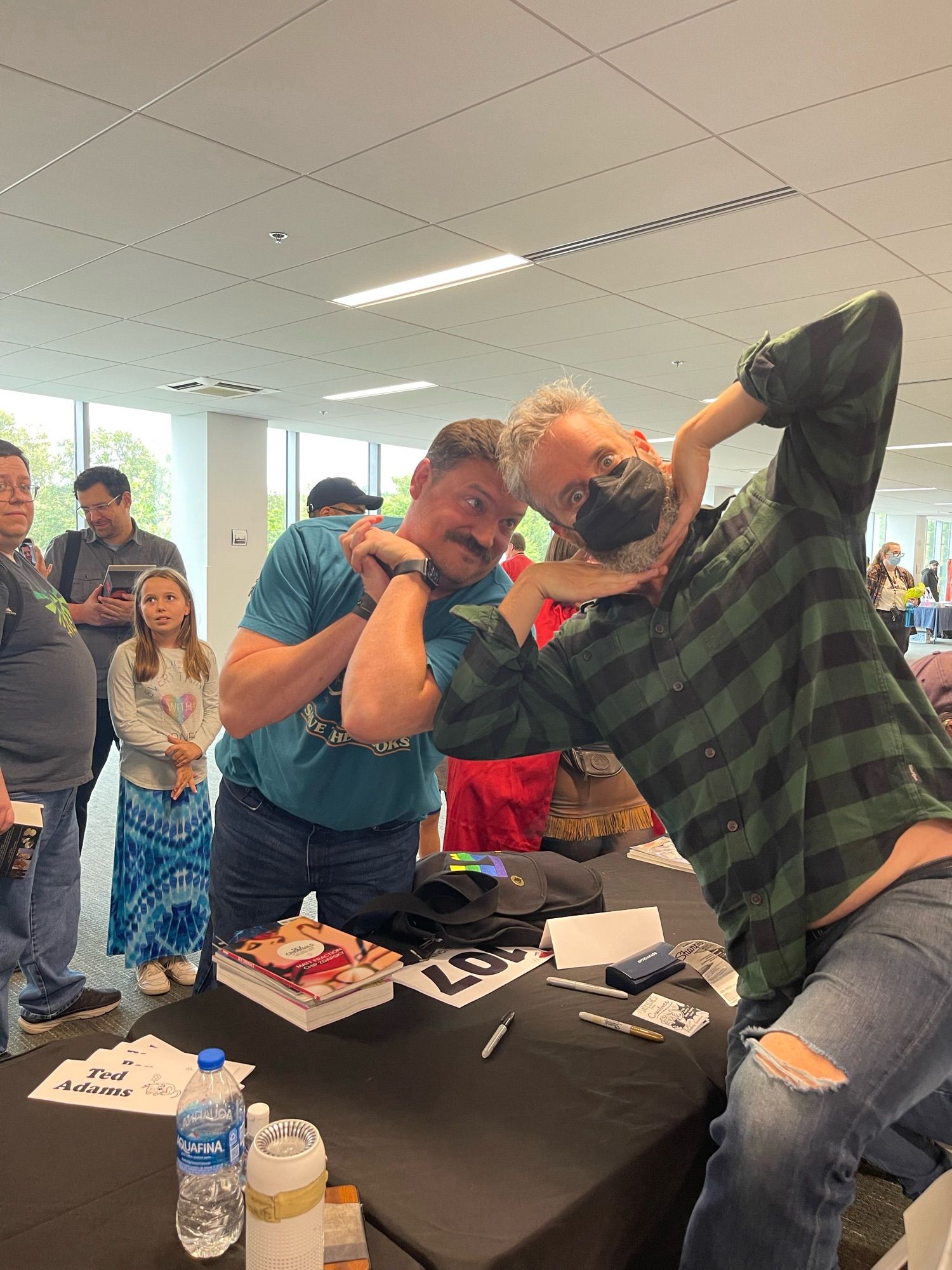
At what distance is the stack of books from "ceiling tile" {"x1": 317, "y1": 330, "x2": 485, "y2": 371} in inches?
195

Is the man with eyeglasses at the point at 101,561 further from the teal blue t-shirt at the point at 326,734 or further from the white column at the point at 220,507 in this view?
the white column at the point at 220,507

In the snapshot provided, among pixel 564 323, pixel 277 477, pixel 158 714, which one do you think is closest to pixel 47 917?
pixel 158 714

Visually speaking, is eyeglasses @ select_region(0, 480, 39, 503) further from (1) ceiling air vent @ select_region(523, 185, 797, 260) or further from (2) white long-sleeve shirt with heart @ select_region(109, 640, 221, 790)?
(1) ceiling air vent @ select_region(523, 185, 797, 260)

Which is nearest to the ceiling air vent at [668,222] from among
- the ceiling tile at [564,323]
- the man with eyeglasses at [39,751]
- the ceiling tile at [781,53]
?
the ceiling tile at [781,53]

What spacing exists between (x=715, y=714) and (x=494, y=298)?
14.0ft

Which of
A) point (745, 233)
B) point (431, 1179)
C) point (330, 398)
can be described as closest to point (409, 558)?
point (431, 1179)

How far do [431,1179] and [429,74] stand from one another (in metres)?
2.84

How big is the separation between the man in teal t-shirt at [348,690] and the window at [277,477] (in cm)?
853

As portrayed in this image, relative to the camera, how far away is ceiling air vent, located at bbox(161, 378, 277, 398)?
7.48m

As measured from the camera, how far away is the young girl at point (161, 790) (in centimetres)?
298

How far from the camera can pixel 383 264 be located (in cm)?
443

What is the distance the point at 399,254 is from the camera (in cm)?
430

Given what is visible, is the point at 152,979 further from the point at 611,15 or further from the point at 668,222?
the point at 668,222

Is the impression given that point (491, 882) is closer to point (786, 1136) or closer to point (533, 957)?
point (533, 957)
